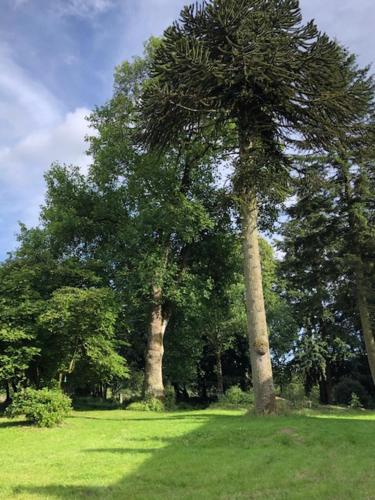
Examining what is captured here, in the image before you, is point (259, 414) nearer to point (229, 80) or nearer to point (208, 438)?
point (208, 438)

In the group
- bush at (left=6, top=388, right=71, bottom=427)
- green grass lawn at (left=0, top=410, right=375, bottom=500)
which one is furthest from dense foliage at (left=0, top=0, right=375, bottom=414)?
green grass lawn at (left=0, top=410, right=375, bottom=500)

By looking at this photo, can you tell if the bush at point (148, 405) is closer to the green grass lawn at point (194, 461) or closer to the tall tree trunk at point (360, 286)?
the green grass lawn at point (194, 461)

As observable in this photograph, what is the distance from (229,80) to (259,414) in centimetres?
1040

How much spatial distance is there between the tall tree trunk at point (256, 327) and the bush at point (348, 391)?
21617 millimetres

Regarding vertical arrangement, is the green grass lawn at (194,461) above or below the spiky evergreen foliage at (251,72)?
below

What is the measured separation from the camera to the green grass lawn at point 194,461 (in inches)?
229

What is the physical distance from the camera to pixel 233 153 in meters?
17.6

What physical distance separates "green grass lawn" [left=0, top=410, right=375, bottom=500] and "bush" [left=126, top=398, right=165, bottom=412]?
7864mm

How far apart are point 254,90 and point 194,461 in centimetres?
1204

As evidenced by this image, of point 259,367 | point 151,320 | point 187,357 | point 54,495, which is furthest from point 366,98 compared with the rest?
point 187,357

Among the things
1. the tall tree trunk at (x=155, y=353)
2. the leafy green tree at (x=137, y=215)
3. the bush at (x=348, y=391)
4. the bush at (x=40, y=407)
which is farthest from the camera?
the bush at (x=348, y=391)

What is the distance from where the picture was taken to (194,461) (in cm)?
782

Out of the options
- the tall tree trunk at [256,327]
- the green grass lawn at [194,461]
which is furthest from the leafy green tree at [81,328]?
the tall tree trunk at [256,327]

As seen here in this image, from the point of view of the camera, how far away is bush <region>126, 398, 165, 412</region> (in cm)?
2004
